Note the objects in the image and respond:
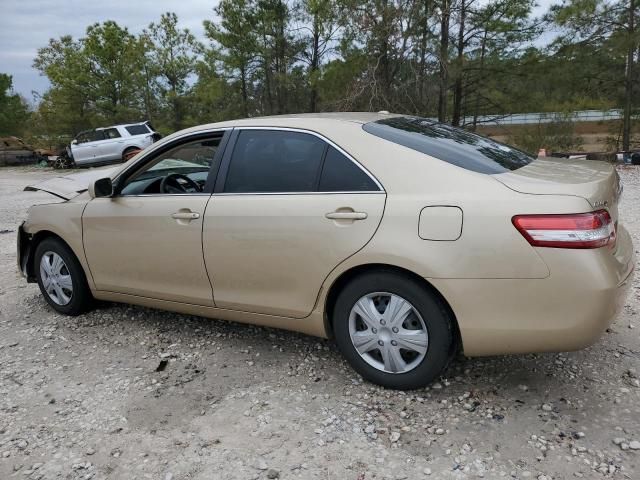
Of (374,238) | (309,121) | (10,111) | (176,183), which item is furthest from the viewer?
(10,111)

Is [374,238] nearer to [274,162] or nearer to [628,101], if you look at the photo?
[274,162]

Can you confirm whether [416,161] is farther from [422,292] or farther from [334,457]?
[334,457]

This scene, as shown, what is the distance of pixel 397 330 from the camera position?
2.85 meters

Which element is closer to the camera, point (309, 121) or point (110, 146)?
point (309, 121)

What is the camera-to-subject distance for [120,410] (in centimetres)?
299

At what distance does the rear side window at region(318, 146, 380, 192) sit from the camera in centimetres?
289

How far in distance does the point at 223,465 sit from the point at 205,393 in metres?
0.70

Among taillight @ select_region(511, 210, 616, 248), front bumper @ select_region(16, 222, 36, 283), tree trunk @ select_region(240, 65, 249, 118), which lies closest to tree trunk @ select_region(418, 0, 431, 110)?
tree trunk @ select_region(240, 65, 249, 118)

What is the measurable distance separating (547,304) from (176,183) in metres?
2.72

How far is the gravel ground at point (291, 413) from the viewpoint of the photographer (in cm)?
245

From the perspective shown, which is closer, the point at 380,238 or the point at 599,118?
the point at 380,238

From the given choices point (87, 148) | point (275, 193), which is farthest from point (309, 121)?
point (87, 148)

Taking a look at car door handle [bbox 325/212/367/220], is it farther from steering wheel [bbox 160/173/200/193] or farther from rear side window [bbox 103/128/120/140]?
rear side window [bbox 103/128/120/140]

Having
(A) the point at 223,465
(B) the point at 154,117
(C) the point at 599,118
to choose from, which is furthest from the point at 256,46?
(A) the point at 223,465
